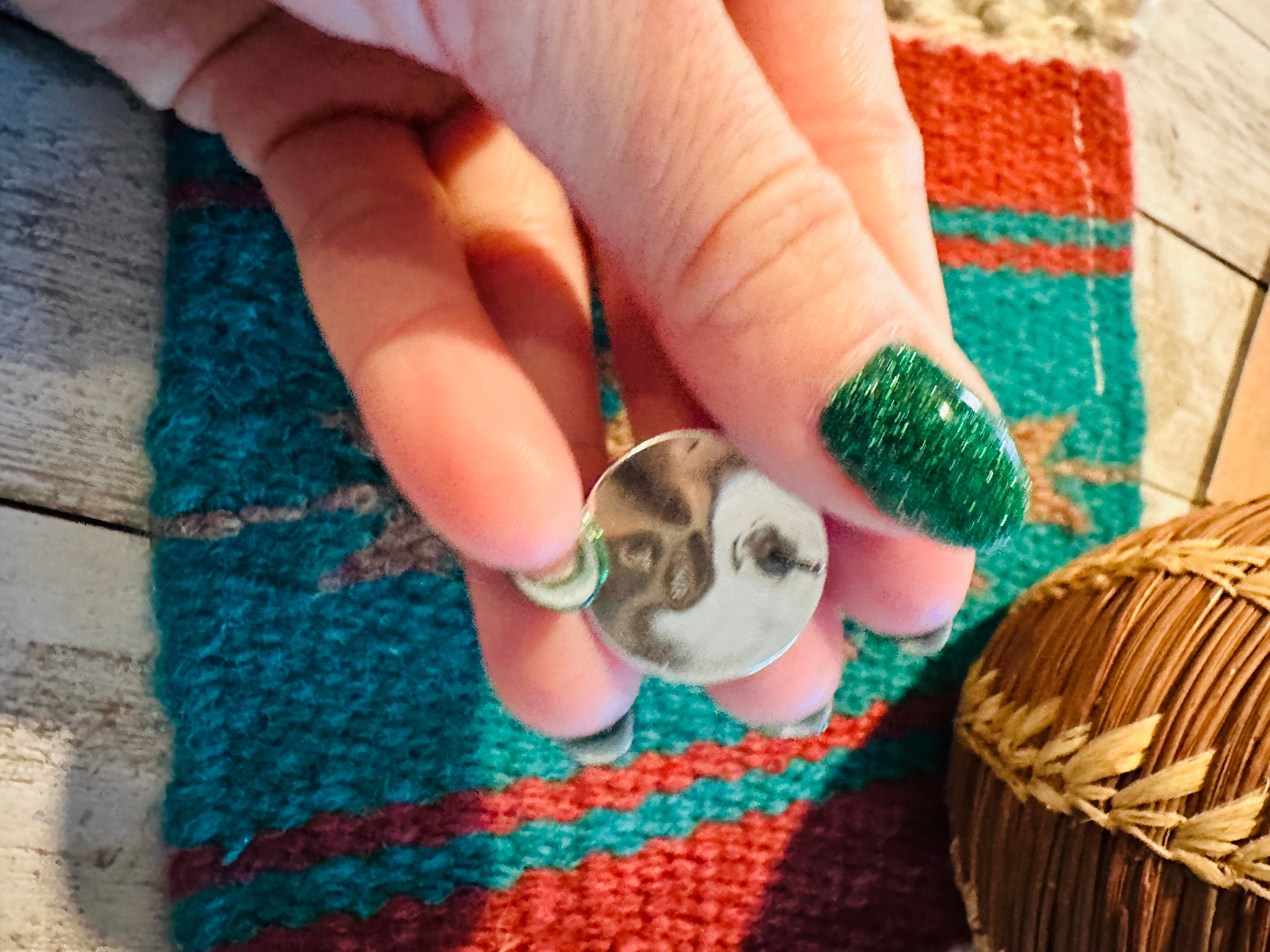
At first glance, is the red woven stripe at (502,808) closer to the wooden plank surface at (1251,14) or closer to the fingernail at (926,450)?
the fingernail at (926,450)

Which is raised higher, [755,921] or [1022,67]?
[1022,67]

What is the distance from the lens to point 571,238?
1.14 feet

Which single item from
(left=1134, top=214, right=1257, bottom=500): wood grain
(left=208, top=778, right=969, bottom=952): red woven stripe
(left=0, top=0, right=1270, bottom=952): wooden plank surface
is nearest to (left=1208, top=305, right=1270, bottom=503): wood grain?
(left=1134, top=214, right=1257, bottom=500): wood grain

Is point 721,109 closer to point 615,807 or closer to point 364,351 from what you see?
point 364,351

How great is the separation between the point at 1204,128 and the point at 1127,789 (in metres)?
0.42

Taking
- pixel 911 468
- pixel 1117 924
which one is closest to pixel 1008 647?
pixel 1117 924

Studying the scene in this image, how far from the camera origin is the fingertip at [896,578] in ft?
0.95

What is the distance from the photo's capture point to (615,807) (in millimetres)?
400

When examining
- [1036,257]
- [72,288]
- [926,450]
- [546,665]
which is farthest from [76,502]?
[1036,257]

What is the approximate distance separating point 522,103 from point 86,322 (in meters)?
0.22

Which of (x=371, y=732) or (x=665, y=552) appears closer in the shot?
(x=665, y=552)

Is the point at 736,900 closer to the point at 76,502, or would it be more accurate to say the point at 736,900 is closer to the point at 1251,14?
the point at 76,502

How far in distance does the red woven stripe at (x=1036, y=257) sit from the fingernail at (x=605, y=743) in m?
0.29

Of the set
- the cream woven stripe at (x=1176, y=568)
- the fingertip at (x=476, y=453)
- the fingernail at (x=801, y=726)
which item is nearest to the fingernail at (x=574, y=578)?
the fingertip at (x=476, y=453)
